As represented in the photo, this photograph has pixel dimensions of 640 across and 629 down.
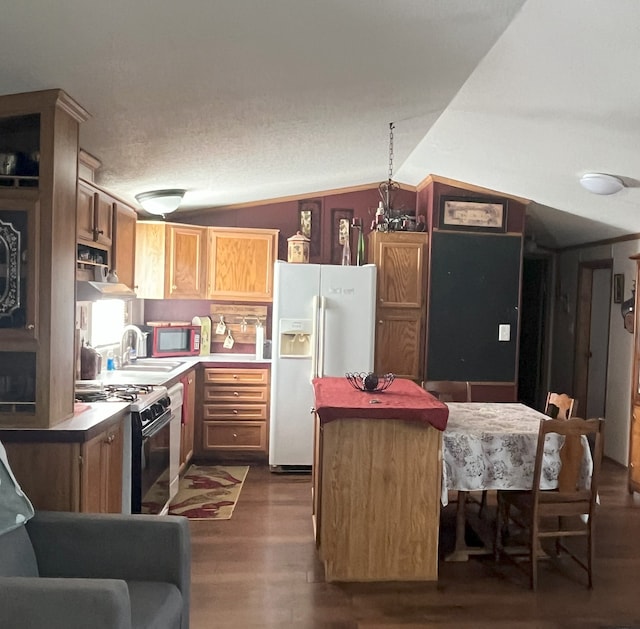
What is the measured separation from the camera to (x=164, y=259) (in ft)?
16.4

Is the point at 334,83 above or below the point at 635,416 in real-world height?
above

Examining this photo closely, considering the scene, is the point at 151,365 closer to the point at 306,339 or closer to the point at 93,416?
the point at 306,339

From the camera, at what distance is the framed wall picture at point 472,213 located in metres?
5.11

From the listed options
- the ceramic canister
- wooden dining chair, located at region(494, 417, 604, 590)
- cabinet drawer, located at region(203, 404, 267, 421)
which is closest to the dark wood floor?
wooden dining chair, located at region(494, 417, 604, 590)

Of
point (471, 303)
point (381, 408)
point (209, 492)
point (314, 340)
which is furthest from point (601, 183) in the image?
point (209, 492)

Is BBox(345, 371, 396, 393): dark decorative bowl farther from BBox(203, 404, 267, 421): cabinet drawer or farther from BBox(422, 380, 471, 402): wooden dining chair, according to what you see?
BBox(203, 404, 267, 421): cabinet drawer

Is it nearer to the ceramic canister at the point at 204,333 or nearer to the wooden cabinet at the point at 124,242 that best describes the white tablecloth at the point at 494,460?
the wooden cabinet at the point at 124,242

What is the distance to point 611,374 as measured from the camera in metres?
5.49

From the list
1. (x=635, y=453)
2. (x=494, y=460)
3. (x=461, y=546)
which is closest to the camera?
(x=494, y=460)

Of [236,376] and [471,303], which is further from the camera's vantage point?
[471,303]

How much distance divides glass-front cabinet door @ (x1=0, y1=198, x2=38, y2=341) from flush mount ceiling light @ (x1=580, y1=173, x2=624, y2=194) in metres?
3.40

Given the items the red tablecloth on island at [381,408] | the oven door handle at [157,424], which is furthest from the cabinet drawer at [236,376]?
the red tablecloth on island at [381,408]

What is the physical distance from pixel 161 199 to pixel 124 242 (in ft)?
1.60

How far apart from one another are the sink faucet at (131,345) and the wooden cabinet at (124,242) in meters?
0.37
